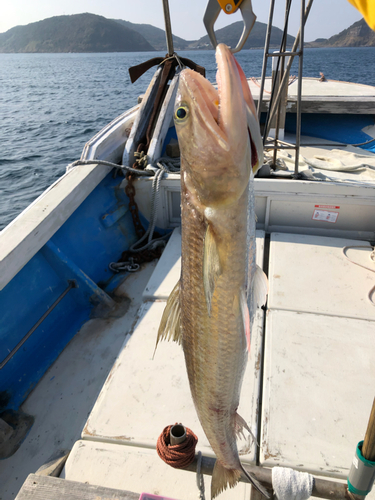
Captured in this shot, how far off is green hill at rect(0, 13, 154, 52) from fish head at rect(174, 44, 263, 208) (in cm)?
17421

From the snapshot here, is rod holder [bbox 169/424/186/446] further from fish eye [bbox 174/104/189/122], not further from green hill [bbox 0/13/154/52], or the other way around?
green hill [bbox 0/13/154/52]

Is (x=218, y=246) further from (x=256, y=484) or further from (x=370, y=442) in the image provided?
(x=256, y=484)

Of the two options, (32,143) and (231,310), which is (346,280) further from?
(32,143)

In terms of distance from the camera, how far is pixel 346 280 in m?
3.29

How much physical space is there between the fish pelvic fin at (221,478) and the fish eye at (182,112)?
5.18ft

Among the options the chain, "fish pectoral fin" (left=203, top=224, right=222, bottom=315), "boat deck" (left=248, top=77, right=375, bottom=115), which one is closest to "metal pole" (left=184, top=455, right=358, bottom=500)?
"fish pectoral fin" (left=203, top=224, right=222, bottom=315)

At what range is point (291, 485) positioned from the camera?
143cm

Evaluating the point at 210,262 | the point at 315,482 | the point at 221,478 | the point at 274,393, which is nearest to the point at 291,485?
the point at 315,482

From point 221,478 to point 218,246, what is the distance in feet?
3.97

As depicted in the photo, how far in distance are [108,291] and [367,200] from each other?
3377 mm

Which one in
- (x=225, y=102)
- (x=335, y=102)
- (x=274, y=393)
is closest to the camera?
(x=225, y=102)

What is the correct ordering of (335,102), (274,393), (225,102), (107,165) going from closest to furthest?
(225,102) → (274,393) → (107,165) → (335,102)

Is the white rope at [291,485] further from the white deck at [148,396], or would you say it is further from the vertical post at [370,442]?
the white deck at [148,396]

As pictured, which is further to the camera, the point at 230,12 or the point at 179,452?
the point at 179,452
